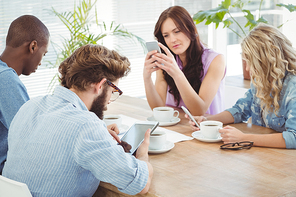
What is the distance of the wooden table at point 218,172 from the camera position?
3.60ft

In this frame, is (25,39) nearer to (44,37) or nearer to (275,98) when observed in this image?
(44,37)

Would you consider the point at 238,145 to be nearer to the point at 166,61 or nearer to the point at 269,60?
the point at 269,60

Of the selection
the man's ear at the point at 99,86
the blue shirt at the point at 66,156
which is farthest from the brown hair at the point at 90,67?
the blue shirt at the point at 66,156

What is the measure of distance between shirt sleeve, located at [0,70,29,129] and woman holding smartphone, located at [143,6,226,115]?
2.76 feet

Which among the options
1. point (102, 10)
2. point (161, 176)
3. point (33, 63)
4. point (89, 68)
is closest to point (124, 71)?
point (89, 68)

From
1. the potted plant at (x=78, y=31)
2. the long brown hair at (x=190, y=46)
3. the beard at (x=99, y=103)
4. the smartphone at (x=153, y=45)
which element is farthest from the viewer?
the potted plant at (x=78, y=31)

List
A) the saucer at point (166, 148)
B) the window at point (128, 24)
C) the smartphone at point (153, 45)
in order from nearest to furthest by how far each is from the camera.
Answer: the saucer at point (166, 148) → the smartphone at point (153, 45) → the window at point (128, 24)

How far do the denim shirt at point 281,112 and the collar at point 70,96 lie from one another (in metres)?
0.90

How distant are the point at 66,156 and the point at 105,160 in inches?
5.5

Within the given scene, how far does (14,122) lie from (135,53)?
138 inches

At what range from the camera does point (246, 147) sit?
149 cm

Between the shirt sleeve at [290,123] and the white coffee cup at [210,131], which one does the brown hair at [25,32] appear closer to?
the white coffee cup at [210,131]

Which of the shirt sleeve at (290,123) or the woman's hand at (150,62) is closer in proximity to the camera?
the shirt sleeve at (290,123)

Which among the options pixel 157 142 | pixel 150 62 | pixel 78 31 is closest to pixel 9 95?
pixel 157 142
